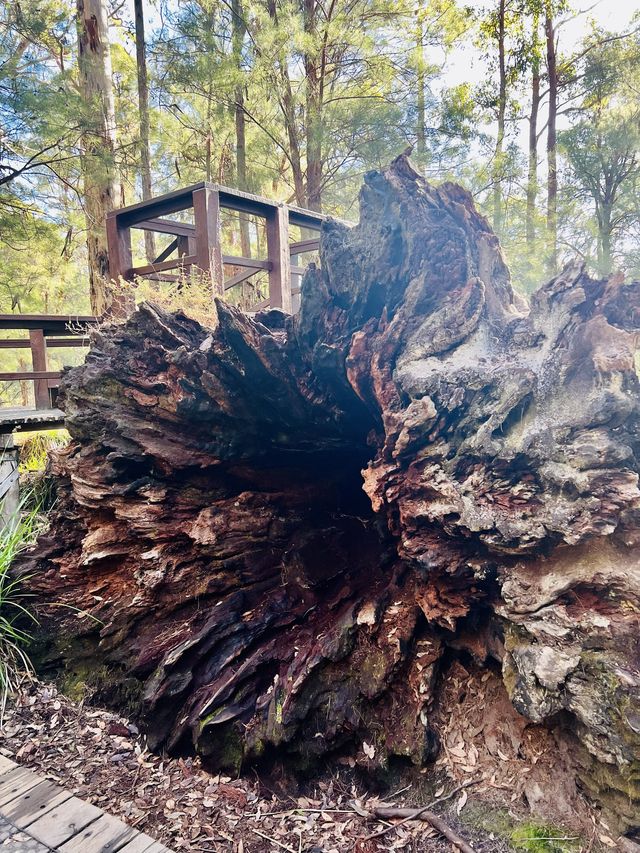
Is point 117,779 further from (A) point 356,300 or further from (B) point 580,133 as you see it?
(B) point 580,133

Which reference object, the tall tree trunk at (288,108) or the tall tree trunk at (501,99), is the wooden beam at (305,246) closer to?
the tall tree trunk at (288,108)

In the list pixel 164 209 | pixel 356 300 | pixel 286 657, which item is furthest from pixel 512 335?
pixel 164 209

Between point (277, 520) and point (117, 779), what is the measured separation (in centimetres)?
155

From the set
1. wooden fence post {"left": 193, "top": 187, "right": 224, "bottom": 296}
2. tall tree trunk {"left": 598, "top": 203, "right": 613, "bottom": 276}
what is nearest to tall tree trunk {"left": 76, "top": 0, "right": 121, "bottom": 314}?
wooden fence post {"left": 193, "top": 187, "right": 224, "bottom": 296}

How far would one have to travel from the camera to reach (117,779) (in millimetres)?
2166

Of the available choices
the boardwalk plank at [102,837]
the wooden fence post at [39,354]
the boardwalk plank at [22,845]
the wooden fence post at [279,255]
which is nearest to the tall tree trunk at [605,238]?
the wooden fence post at [279,255]

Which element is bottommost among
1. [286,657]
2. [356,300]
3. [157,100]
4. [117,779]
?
[117,779]

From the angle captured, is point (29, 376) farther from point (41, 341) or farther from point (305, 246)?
point (305, 246)

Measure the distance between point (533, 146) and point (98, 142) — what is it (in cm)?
741

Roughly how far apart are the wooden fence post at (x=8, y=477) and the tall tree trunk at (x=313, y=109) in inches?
289

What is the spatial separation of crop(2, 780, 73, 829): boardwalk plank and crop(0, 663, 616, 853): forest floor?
2.4 inches

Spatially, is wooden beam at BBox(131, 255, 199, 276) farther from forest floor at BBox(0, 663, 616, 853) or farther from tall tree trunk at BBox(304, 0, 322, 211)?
tall tree trunk at BBox(304, 0, 322, 211)

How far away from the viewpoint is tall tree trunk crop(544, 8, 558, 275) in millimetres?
7922

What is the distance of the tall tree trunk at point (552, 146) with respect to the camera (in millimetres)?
7922
